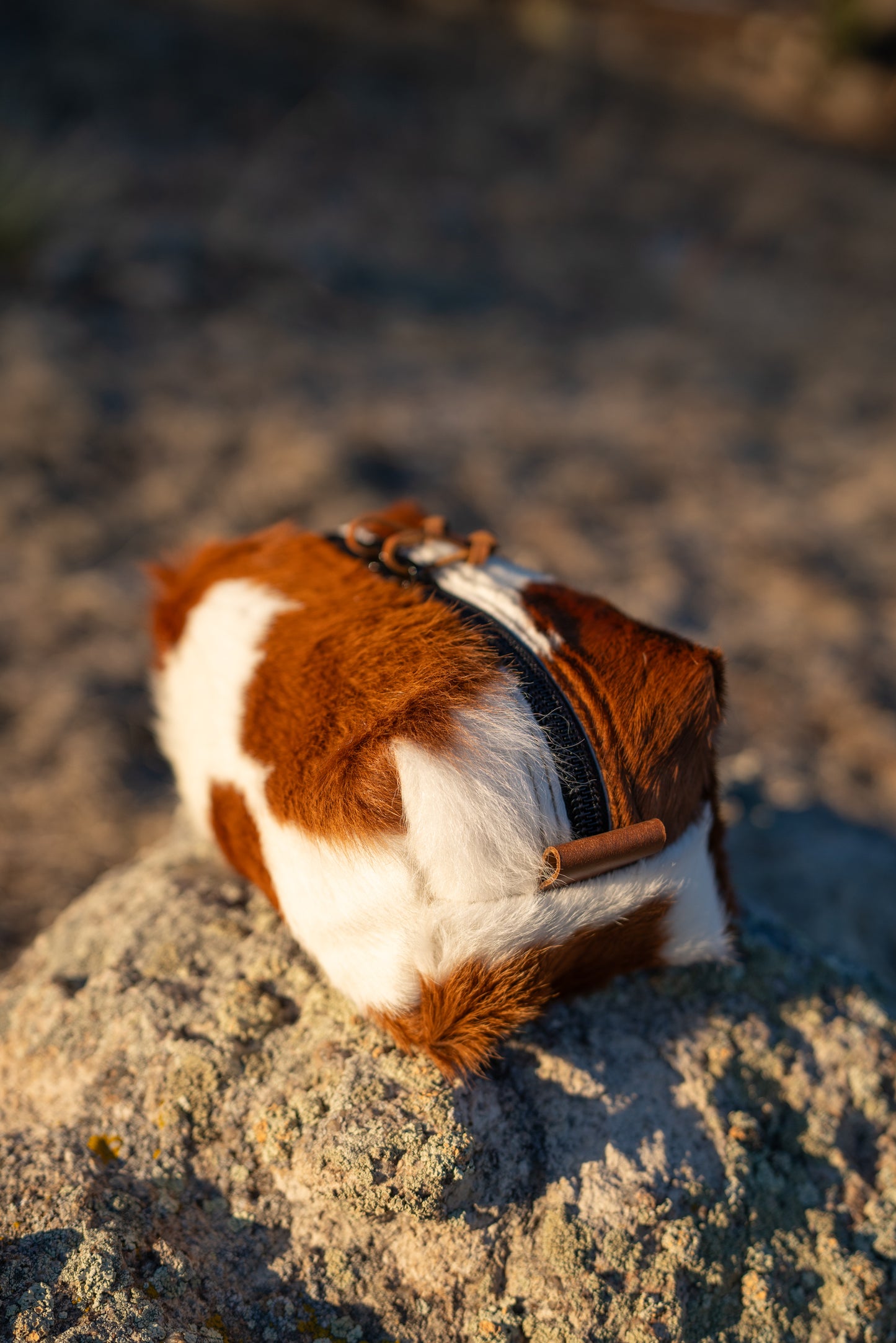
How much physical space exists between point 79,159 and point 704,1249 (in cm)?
528

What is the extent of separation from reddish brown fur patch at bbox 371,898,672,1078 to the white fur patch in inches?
0.6

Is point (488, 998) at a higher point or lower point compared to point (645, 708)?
lower

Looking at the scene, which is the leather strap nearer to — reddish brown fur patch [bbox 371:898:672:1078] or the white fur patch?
the white fur patch

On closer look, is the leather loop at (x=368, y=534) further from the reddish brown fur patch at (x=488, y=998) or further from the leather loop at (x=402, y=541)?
the reddish brown fur patch at (x=488, y=998)

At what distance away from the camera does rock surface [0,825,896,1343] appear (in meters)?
0.90

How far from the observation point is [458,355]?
4094 mm

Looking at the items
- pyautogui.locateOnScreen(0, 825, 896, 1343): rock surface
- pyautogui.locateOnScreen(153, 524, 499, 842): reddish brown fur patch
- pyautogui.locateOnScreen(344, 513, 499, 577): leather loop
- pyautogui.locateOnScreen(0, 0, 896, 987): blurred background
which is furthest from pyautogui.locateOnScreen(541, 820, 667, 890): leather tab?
pyautogui.locateOnScreen(0, 0, 896, 987): blurred background

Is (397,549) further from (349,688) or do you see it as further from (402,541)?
(349,688)

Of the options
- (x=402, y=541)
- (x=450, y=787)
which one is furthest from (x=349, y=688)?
(x=402, y=541)

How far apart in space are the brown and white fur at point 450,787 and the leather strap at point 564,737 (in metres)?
0.01

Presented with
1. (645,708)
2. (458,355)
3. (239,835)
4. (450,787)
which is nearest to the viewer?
(450,787)

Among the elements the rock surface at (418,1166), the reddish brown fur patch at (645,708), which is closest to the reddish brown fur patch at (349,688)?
the reddish brown fur patch at (645,708)

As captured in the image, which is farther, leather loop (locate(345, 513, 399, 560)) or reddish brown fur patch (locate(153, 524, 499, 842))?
leather loop (locate(345, 513, 399, 560))

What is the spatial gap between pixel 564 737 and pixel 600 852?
131 mm
